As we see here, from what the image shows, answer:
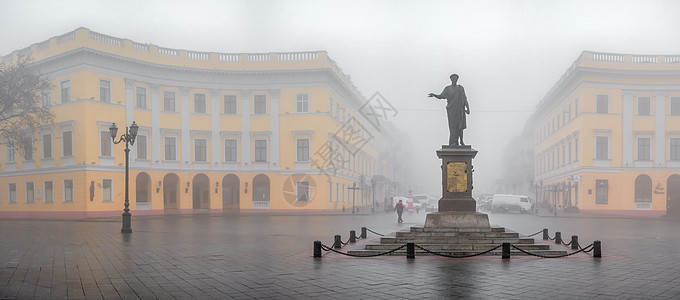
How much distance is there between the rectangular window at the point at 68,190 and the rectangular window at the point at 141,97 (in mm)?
7508

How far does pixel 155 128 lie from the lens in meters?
44.2

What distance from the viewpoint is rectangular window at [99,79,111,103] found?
40750 mm

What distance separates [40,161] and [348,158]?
27.5 meters

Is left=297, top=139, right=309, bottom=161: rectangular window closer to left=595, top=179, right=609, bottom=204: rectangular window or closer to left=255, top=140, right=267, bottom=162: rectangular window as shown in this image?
left=255, top=140, right=267, bottom=162: rectangular window

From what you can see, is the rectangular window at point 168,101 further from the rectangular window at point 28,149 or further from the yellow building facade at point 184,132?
the rectangular window at point 28,149

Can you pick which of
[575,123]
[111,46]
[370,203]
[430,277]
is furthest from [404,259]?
[370,203]

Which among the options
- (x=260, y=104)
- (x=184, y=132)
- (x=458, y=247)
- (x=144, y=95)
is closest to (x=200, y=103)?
(x=184, y=132)

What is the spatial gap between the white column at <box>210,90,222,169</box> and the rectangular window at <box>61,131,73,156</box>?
10.8 metres

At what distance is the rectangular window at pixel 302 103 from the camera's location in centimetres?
4759

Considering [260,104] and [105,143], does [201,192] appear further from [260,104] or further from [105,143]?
[105,143]

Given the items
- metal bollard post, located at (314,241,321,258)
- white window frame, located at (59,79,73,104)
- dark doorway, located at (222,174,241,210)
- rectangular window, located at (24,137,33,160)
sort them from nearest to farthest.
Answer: metal bollard post, located at (314,241,321,258) → white window frame, located at (59,79,73,104) → rectangular window, located at (24,137,33,160) → dark doorway, located at (222,174,241,210)

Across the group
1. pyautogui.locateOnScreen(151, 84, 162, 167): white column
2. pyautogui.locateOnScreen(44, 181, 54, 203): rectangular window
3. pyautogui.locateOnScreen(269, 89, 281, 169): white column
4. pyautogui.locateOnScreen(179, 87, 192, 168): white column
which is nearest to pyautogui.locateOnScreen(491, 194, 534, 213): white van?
pyautogui.locateOnScreen(269, 89, 281, 169): white column

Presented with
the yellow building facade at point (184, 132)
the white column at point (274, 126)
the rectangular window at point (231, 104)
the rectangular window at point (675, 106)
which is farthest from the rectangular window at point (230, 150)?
the rectangular window at point (675, 106)

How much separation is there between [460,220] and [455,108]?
330 centimetres
